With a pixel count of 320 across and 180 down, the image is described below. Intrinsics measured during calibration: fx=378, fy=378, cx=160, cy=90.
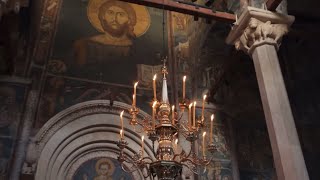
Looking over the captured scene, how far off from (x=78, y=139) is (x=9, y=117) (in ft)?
5.06

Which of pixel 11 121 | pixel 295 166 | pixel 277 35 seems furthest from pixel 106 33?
pixel 295 166

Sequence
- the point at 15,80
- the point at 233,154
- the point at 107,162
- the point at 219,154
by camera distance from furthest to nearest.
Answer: the point at 233,154
the point at 219,154
the point at 107,162
the point at 15,80

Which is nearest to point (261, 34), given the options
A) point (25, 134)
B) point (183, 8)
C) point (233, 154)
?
point (183, 8)

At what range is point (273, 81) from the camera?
5.30m

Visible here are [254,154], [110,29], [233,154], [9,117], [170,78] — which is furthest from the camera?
[110,29]

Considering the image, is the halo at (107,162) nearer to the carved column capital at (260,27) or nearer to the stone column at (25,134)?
the stone column at (25,134)

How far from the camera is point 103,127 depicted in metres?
8.72

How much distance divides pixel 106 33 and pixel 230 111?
3782 mm

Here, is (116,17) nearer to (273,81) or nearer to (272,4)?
(272,4)

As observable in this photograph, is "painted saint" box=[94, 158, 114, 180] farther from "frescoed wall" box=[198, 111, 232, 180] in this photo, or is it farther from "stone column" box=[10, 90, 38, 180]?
"frescoed wall" box=[198, 111, 232, 180]

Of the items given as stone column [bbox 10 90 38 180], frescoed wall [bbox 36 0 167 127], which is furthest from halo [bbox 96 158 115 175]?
stone column [bbox 10 90 38 180]

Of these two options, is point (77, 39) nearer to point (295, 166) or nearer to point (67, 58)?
point (67, 58)

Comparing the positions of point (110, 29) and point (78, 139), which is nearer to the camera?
point (78, 139)

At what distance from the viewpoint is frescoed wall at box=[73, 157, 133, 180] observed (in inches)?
329
